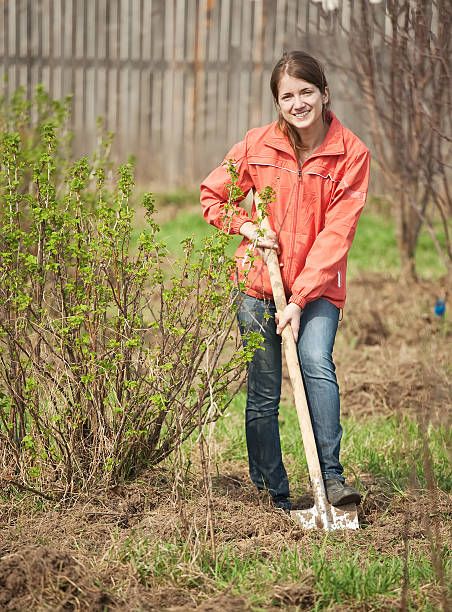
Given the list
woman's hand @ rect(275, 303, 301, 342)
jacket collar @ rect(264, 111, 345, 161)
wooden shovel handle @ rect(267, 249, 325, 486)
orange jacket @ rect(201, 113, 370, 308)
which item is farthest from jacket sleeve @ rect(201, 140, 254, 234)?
woman's hand @ rect(275, 303, 301, 342)

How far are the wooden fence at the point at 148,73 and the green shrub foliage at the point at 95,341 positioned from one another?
8262 millimetres

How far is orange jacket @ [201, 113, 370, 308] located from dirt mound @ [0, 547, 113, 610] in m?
1.23

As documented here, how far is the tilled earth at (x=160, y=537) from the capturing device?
2932 mm

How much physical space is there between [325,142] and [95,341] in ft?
3.64

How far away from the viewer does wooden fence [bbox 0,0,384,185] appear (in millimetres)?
11852

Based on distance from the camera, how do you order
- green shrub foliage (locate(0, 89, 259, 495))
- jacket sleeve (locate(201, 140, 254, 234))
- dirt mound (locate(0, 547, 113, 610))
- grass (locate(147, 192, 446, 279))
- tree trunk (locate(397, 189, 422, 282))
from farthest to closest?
grass (locate(147, 192, 446, 279))
tree trunk (locate(397, 189, 422, 282))
jacket sleeve (locate(201, 140, 254, 234))
green shrub foliage (locate(0, 89, 259, 495))
dirt mound (locate(0, 547, 113, 610))

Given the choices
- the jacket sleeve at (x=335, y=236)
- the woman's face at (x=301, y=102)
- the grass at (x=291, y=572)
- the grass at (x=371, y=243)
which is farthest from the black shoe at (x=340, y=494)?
the grass at (x=371, y=243)

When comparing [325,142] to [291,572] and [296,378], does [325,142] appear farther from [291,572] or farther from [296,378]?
[291,572]

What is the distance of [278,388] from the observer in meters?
3.86

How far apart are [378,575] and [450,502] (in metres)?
0.85

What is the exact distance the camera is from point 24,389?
366 cm

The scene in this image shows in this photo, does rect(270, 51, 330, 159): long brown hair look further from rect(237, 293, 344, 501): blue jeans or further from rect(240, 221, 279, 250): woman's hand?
rect(237, 293, 344, 501): blue jeans

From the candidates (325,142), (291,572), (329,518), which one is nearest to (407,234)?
(325,142)

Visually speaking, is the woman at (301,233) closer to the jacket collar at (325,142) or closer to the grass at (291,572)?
the jacket collar at (325,142)
